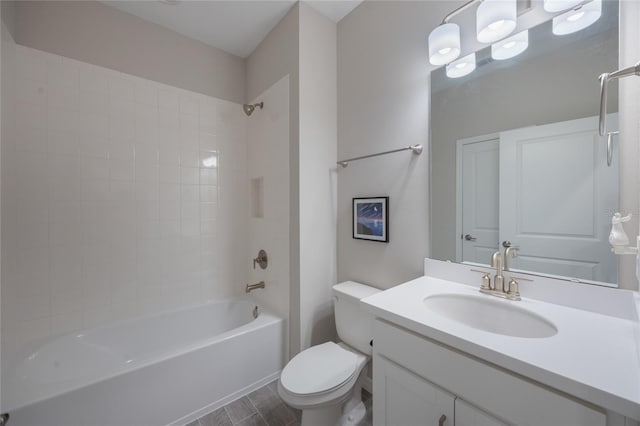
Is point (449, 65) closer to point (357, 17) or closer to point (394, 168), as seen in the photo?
point (394, 168)

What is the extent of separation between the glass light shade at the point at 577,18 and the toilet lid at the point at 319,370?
1.77 meters

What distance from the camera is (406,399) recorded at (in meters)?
0.90

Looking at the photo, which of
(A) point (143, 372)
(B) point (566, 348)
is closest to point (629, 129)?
(B) point (566, 348)

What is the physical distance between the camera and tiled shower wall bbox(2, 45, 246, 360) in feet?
4.96

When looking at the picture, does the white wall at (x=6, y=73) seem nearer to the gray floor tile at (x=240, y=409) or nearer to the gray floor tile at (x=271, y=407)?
the gray floor tile at (x=240, y=409)

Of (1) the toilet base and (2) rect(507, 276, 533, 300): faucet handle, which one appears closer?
(2) rect(507, 276, 533, 300): faucet handle

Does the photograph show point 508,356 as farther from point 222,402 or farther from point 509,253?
point 222,402

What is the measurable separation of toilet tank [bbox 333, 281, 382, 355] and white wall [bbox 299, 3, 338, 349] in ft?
0.78

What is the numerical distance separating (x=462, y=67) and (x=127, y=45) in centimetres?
232

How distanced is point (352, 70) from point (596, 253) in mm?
1672

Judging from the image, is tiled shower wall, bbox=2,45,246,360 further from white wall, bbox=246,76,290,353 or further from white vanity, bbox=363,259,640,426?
white vanity, bbox=363,259,640,426

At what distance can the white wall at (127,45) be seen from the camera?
1554 millimetres

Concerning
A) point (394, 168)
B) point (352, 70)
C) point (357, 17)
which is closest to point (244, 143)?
point (352, 70)

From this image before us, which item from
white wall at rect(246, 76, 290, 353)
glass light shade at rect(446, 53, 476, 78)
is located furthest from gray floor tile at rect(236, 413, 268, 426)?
glass light shade at rect(446, 53, 476, 78)
